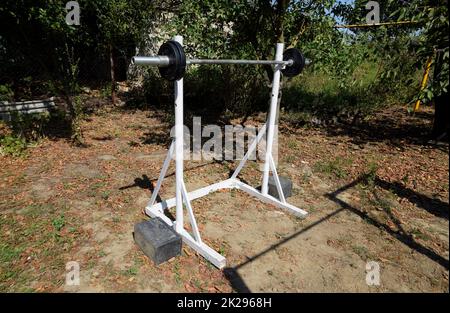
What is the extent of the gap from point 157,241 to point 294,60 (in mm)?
2916

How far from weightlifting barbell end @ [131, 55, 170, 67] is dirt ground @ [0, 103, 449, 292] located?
2056mm

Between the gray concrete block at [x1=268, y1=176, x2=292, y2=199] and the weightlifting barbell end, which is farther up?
the weightlifting barbell end

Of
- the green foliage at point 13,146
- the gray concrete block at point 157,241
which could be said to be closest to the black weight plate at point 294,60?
the gray concrete block at point 157,241

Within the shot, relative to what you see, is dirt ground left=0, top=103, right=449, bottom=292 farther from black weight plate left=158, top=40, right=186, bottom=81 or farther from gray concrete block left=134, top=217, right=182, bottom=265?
black weight plate left=158, top=40, right=186, bottom=81

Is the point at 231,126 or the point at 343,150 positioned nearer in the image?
the point at 343,150

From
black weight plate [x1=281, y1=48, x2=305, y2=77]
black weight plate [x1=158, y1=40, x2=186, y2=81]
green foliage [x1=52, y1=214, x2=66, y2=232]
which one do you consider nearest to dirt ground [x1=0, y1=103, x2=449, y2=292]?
green foliage [x1=52, y1=214, x2=66, y2=232]

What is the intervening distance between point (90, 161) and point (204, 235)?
3200mm

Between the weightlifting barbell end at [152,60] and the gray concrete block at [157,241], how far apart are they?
1767 mm

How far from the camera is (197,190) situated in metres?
4.66

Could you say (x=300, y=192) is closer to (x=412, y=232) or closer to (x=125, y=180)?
(x=412, y=232)

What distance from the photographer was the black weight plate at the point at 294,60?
4.09 metres

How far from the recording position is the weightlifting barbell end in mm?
2730

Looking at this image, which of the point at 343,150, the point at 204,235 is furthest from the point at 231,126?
the point at 204,235

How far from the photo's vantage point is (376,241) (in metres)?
3.76
